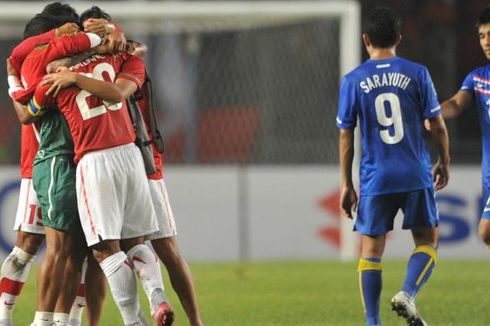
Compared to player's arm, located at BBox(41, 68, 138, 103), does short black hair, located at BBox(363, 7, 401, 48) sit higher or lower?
higher

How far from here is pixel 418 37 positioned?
888 inches

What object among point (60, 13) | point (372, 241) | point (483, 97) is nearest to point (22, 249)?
point (60, 13)

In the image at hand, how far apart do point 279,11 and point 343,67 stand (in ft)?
3.62

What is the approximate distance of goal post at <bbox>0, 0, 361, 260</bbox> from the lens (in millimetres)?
17095

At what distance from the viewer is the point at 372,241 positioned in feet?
25.8

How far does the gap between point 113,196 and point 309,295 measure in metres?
4.69

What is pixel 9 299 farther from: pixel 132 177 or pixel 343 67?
pixel 343 67

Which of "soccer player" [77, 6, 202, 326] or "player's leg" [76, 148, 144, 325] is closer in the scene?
"player's leg" [76, 148, 144, 325]

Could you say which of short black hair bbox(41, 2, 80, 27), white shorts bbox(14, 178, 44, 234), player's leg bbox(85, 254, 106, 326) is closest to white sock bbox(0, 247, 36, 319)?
white shorts bbox(14, 178, 44, 234)

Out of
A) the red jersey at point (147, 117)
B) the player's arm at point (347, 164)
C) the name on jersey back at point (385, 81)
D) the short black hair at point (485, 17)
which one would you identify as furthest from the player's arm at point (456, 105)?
the red jersey at point (147, 117)

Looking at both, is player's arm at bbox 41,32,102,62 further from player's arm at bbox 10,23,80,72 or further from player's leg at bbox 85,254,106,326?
player's leg at bbox 85,254,106,326

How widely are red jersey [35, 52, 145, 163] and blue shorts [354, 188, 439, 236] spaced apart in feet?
5.11

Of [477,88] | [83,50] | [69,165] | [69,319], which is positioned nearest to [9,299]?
[69,319]

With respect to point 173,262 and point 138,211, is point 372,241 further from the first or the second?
point 138,211
